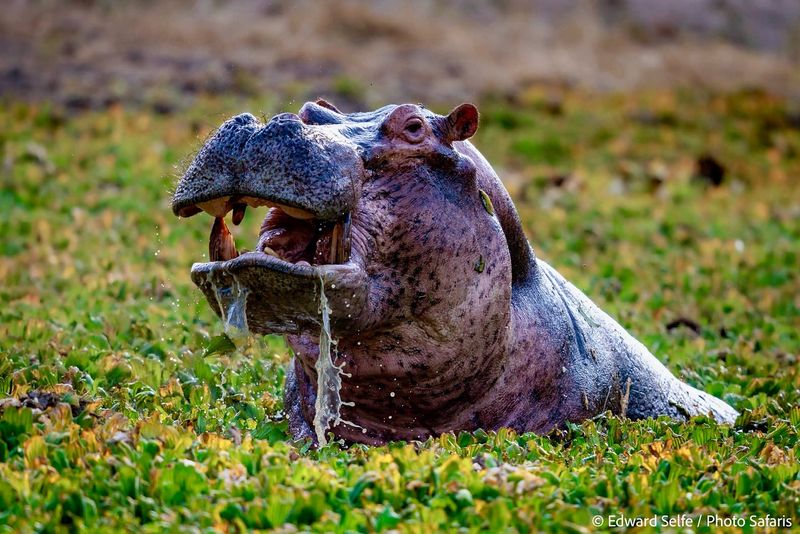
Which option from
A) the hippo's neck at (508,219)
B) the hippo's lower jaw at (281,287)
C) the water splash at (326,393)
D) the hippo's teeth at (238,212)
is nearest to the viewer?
the hippo's lower jaw at (281,287)

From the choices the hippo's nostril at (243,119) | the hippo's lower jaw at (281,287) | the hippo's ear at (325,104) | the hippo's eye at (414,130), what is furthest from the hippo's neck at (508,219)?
the hippo's nostril at (243,119)

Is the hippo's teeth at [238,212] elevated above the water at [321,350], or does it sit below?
above

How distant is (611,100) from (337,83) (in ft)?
13.8

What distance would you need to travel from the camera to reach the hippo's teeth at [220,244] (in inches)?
181

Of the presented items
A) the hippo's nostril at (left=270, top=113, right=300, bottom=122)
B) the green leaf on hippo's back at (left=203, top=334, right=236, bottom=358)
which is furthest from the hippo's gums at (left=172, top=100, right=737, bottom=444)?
the green leaf on hippo's back at (left=203, top=334, right=236, bottom=358)

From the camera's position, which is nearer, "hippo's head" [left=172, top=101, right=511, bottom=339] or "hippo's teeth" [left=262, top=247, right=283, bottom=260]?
"hippo's head" [left=172, top=101, right=511, bottom=339]

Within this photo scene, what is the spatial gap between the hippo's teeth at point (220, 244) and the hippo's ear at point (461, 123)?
3.10ft

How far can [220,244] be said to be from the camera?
15.1ft

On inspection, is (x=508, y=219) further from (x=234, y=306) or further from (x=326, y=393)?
(x=234, y=306)

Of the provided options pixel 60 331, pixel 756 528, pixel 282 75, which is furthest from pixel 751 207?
pixel 756 528

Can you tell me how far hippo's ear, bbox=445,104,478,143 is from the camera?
499cm

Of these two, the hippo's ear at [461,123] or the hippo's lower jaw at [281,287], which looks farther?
the hippo's ear at [461,123]

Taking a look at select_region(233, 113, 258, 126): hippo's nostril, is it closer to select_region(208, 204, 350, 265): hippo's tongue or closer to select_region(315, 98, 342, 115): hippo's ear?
select_region(208, 204, 350, 265): hippo's tongue

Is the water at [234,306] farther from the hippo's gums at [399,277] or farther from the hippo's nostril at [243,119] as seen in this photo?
the hippo's nostril at [243,119]
